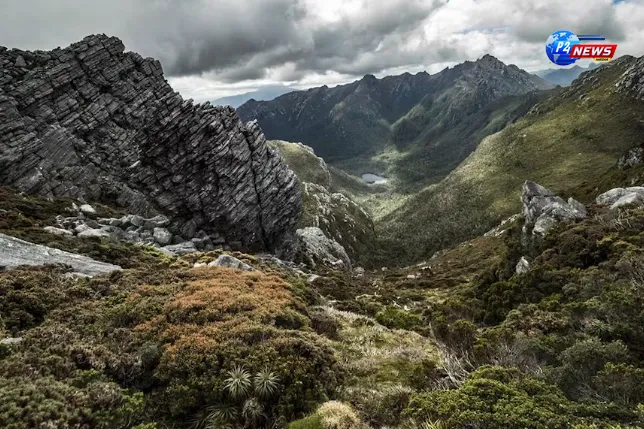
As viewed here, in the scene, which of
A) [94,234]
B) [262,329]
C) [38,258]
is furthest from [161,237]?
[262,329]

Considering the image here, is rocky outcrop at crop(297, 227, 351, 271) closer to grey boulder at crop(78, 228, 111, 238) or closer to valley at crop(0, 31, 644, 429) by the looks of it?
valley at crop(0, 31, 644, 429)

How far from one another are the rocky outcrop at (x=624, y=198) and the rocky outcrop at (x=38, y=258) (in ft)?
188

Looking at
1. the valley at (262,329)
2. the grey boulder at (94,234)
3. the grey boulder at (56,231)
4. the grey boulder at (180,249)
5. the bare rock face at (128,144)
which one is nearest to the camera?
the valley at (262,329)

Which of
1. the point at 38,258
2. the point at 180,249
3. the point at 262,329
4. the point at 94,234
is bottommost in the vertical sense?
the point at 180,249

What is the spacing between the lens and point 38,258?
28562 millimetres

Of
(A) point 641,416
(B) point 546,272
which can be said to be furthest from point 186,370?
(B) point 546,272

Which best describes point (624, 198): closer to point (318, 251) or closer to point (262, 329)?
point (262, 329)

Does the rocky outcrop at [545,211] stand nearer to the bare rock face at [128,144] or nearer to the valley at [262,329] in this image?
the valley at [262,329]

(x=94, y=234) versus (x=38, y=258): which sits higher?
(x=94, y=234)

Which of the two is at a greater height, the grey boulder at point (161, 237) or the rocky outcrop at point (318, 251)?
the grey boulder at point (161, 237)

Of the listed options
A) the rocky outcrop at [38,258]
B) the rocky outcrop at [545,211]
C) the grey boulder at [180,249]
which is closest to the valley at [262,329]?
the rocky outcrop at [38,258]

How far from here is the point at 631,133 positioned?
605ft

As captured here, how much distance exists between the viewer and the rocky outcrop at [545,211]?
47.9 m

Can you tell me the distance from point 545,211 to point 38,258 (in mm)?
58077
